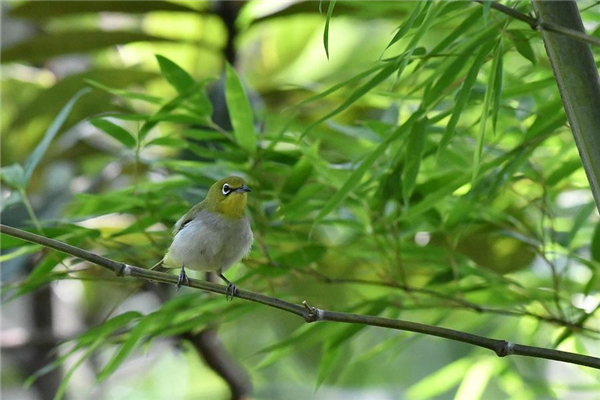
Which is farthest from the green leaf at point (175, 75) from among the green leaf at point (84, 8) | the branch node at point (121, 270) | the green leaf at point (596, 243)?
the green leaf at point (84, 8)

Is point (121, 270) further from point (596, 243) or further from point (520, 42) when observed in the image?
point (596, 243)

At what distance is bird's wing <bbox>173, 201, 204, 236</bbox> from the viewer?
49.8 inches

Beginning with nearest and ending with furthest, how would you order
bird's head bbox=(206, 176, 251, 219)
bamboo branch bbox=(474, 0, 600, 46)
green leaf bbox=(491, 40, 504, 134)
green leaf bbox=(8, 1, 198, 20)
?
1. bamboo branch bbox=(474, 0, 600, 46)
2. green leaf bbox=(491, 40, 504, 134)
3. bird's head bbox=(206, 176, 251, 219)
4. green leaf bbox=(8, 1, 198, 20)

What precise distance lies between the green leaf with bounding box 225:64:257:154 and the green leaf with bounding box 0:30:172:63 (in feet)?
3.18

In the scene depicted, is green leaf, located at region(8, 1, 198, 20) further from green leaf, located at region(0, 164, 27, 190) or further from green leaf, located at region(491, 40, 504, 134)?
green leaf, located at region(491, 40, 504, 134)

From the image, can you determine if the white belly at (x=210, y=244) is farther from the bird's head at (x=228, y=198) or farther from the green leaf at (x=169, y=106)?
the green leaf at (x=169, y=106)

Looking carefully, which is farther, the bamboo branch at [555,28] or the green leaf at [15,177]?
the green leaf at [15,177]

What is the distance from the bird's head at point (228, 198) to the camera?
1.19 meters

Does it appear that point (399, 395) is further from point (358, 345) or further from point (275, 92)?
point (275, 92)

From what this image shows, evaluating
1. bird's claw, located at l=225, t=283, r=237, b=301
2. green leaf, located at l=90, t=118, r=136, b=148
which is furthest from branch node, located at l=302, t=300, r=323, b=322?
green leaf, located at l=90, t=118, r=136, b=148

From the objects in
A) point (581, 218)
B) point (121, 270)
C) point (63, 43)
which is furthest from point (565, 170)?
point (63, 43)

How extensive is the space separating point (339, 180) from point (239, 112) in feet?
0.52

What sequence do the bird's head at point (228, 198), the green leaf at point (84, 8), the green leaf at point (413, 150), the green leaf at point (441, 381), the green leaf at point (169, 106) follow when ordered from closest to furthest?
the green leaf at point (413, 150) < the green leaf at point (169, 106) < the bird's head at point (228, 198) < the green leaf at point (441, 381) < the green leaf at point (84, 8)

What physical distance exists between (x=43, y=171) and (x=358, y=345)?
1060 millimetres
